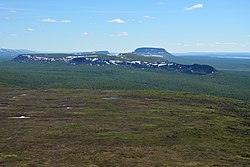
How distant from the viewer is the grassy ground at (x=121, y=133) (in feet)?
178

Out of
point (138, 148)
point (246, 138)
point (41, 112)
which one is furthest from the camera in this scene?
point (41, 112)

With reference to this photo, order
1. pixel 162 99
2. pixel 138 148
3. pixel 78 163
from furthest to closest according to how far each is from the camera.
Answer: pixel 162 99
pixel 138 148
pixel 78 163

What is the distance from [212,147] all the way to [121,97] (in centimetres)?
7366

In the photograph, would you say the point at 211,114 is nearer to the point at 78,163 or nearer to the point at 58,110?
the point at 58,110

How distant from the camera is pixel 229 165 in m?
52.5

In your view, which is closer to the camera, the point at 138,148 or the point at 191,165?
the point at 191,165

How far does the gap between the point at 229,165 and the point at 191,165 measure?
567 cm

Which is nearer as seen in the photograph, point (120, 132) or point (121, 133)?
point (121, 133)

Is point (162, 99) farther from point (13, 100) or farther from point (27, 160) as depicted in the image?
point (27, 160)

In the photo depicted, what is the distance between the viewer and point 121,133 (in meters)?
72.2

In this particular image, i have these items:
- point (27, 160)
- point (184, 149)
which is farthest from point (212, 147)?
point (27, 160)

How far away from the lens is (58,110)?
101500mm

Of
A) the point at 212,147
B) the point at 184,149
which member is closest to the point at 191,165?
the point at 184,149

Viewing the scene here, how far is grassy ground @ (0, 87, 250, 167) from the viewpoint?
54.3 metres
